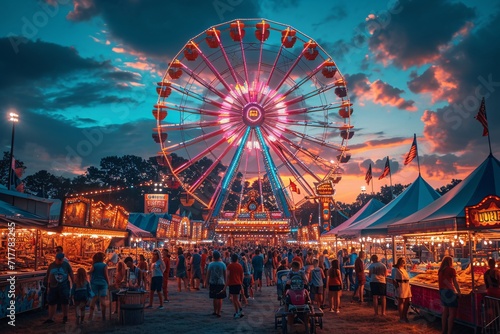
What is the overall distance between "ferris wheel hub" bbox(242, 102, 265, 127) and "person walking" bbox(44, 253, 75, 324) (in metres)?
28.8

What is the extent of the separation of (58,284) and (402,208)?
12.5 m

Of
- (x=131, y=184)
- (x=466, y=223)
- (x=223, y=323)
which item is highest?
(x=131, y=184)

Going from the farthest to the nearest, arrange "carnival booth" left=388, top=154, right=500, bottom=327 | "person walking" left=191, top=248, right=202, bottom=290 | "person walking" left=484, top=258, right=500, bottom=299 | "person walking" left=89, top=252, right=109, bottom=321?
"person walking" left=191, top=248, right=202, bottom=290
"person walking" left=89, top=252, right=109, bottom=321
"carnival booth" left=388, top=154, right=500, bottom=327
"person walking" left=484, top=258, right=500, bottom=299

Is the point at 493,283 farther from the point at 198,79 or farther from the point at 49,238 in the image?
the point at 198,79

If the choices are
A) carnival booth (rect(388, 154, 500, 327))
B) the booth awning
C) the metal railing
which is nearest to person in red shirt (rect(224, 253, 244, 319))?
carnival booth (rect(388, 154, 500, 327))

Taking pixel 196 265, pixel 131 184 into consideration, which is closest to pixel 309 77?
pixel 196 265

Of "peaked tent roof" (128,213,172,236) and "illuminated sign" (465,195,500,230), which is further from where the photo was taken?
"peaked tent roof" (128,213,172,236)

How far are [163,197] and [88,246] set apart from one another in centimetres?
1787

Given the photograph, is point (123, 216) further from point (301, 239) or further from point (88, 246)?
point (301, 239)

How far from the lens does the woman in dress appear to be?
1148cm

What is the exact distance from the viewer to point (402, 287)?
11.4m

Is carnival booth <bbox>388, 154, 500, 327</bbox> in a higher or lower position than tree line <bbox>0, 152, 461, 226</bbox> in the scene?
lower

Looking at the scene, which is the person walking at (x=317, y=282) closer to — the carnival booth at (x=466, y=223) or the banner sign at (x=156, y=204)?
the carnival booth at (x=466, y=223)

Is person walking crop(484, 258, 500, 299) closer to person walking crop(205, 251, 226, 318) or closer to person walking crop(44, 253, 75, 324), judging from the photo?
person walking crop(205, 251, 226, 318)
